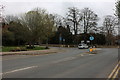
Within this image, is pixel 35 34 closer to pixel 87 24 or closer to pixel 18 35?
pixel 18 35

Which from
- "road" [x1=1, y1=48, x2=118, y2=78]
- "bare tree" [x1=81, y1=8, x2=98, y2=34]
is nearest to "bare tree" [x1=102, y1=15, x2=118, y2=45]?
"bare tree" [x1=81, y1=8, x2=98, y2=34]

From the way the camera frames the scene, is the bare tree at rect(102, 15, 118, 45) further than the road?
Yes

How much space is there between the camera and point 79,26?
77.2m

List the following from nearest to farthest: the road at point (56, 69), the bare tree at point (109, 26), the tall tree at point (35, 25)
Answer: the road at point (56, 69) < the tall tree at point (35, 25) < the bare tree at point (109, 26)

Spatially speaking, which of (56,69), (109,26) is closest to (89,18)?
(109,26)

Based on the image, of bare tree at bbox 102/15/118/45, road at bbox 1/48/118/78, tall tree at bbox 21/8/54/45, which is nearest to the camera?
road at bbox 1/48/118/78

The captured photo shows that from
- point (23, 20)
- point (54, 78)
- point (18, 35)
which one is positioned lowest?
point (54, 78)

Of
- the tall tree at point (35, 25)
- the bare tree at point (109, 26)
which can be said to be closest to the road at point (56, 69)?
the tall tree at point (35, 25)

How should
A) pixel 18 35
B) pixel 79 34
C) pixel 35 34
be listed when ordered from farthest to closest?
pixel 79 34
pixel 18 35
pixel 35 34

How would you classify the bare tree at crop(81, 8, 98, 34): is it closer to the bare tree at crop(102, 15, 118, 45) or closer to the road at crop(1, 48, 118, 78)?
the bare tree at crop(102, 15, 118, 45)

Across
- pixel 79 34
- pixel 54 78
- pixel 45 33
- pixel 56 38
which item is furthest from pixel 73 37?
pixel 54 78

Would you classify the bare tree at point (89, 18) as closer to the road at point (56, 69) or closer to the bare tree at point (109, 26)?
the bare tree at point (109, 26)

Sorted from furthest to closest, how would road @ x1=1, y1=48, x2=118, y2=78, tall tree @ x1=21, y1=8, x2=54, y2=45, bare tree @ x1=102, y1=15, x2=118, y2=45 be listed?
bare tree @ x1=102, y1=15, x2=118, y2=45 < tall tree @ x1=21, y1=8, x2=54, y2=45 < road @ x1=1, y1=48, x2=118, y2=78

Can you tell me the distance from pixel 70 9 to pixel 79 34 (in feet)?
38.0
